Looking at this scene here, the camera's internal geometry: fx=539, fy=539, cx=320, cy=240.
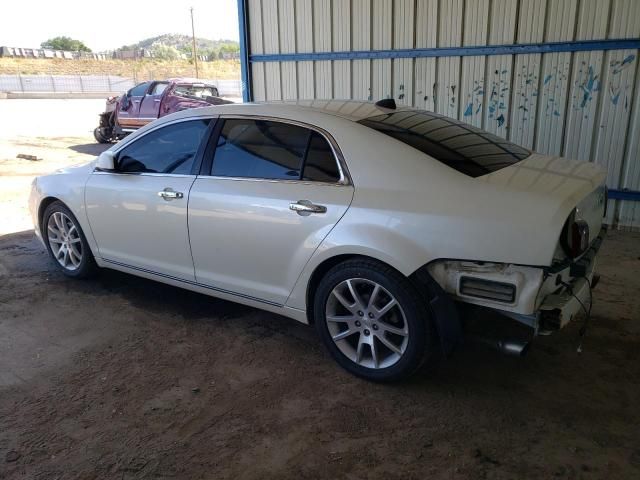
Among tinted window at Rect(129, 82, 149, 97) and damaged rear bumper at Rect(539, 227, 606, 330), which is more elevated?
tinted window at Rect(129, 82, 149, 97)

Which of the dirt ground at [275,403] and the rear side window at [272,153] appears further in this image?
the rear side window at [272,153]

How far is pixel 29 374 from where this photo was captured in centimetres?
350

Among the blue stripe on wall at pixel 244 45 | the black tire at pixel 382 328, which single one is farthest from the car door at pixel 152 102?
the black tire at pixel 382 328

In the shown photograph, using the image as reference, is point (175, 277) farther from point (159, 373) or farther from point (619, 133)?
point (619, 133)

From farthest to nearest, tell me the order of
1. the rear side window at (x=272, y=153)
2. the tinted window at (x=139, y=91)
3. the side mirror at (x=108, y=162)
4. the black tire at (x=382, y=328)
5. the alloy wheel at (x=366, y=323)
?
the tinted window at (x=139, y=91)
the side mirror at (x=108, y=162)
the rear side window at (x=272, y=153)
the alloy wheel at (x=366, y=323)
the black tire at (x=382, y=328)

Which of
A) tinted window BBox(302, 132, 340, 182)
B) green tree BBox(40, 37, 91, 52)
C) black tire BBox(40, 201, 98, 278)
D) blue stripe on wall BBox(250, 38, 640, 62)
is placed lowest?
black tire BBox(40, 201, 98, 278)

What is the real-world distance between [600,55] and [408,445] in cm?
560

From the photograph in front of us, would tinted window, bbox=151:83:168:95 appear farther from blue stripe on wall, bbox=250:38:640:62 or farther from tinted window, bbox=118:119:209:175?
tinted window, bbox=118:119:209:175

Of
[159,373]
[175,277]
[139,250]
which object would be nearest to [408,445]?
[159,373]

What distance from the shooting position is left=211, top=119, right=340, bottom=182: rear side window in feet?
11.2

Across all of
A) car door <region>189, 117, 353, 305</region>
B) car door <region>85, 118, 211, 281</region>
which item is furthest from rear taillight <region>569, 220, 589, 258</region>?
car door <region>85, 118, 211, 281</region>

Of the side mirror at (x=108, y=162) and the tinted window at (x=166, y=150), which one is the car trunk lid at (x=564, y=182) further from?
the side mirror at (x=108, y=162)

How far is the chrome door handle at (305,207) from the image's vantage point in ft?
10.8

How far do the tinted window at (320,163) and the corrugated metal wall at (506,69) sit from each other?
14.7ft
